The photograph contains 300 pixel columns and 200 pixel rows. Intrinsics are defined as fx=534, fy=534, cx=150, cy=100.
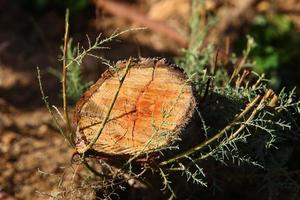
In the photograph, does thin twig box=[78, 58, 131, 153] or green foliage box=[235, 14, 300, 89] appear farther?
green foliage box=[235, 14, 300, 89]

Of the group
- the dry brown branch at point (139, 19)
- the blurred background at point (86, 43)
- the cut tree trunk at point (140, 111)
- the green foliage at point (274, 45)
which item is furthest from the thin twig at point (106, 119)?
the dry brown branch at point (139, 19)

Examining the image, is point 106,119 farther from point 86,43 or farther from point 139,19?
point 139,19

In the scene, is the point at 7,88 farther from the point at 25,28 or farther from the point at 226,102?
the point at 226,102

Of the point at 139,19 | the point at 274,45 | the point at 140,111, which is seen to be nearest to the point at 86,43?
the point at 139,19

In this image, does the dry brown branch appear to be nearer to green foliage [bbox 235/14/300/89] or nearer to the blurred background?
the blurred background

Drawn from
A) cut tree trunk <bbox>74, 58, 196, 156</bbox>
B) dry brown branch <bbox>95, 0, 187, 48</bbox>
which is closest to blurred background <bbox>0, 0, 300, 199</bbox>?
dry brown branch <bbox>95, 0, 187, 48</bbox>

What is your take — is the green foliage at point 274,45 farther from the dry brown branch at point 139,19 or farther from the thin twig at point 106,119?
the thin twig at point 106,119
